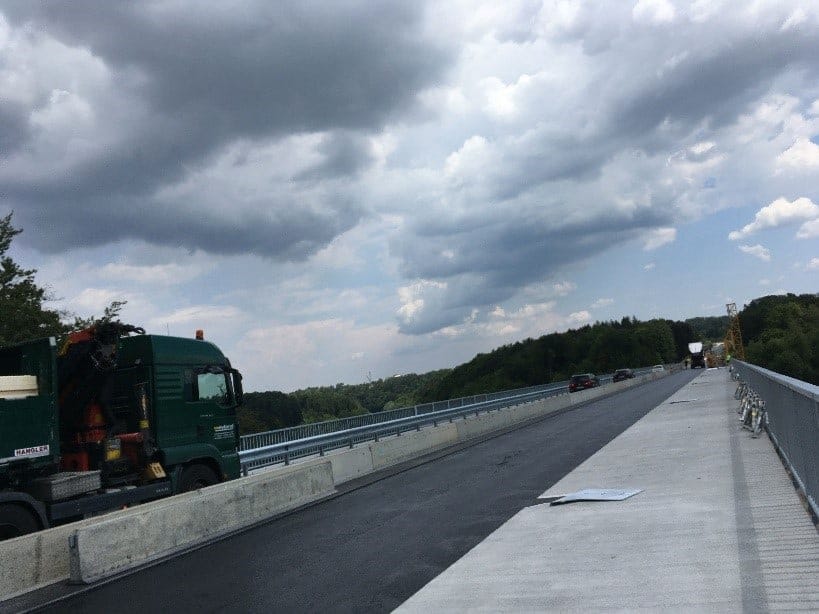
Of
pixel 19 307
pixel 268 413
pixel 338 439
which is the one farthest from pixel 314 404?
pixel 338 439

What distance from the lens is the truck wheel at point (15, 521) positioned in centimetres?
921

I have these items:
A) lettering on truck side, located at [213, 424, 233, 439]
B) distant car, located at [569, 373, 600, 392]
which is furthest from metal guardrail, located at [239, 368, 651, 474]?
distant car, located at [569, 373, 600, 392]

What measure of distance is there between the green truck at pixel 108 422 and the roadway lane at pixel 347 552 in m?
1.82

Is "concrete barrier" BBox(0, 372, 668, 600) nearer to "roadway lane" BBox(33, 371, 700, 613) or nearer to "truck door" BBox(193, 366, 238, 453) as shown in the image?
"roadway lane" BBox(33, 371, 700, 613)

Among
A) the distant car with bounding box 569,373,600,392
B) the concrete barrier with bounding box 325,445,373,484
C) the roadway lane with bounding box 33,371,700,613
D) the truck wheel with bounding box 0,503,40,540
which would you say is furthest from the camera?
the distant car with bounding box 569,373,600,392

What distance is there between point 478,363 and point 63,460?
7230 inches

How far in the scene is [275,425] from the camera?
53406mm

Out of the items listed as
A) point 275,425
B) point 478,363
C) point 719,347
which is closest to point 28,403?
point 275,425

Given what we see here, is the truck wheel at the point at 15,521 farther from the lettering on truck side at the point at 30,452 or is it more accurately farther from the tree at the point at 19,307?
the tree at the point at 19,307

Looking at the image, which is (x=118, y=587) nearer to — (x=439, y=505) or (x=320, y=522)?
(x=320, y=522)

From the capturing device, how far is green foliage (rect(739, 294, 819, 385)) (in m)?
144

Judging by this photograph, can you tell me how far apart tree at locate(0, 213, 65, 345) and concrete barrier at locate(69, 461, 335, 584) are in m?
27.2

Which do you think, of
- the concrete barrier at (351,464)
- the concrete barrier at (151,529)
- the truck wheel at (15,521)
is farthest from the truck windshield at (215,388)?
the truck wheel at (15,521)

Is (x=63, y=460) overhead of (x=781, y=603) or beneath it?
overhead
